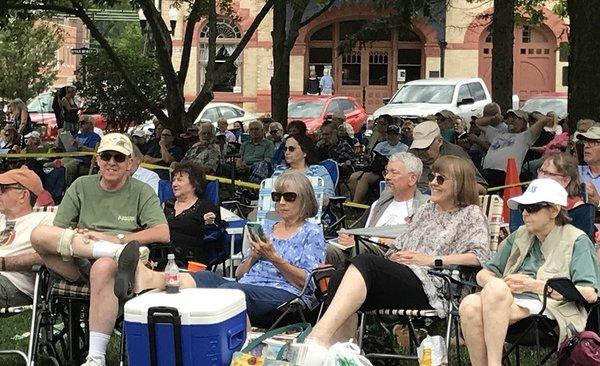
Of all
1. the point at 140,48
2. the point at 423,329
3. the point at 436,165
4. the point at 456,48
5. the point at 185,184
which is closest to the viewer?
the point at 436,165

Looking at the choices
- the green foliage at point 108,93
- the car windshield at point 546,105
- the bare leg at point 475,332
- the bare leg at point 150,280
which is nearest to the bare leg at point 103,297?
the bare leg at point 150,280

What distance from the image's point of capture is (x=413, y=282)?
608cm

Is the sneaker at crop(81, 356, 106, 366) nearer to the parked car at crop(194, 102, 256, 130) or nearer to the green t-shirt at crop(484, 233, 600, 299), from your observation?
the green t-shirt at crop(484, 233, 600, 299)

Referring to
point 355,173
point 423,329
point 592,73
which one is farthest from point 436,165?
point 355,173

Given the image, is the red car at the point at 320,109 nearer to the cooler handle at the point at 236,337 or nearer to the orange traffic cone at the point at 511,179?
the orange traffic cone at the point at 511,179

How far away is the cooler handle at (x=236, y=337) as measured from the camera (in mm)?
5434

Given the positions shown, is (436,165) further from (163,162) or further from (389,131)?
(163,162)

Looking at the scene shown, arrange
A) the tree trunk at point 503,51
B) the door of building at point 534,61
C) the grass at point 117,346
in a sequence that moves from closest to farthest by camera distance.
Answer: the grass at point 117,346 < the tree trunk at point 503,51 < the door of building at point 534,61

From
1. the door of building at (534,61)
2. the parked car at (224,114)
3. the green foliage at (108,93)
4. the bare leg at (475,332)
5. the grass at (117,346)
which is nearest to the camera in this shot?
the bare leg at (475,332)

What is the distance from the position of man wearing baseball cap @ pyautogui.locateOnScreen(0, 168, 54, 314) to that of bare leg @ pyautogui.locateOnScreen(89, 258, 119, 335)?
1.85 feet

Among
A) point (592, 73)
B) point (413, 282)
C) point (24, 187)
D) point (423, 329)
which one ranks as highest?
point (592, 73)

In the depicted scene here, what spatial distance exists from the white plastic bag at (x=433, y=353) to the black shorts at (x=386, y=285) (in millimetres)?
347

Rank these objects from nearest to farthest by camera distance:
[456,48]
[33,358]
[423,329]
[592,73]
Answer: [33,358]
[423,329]
[592,73]
[456,48]

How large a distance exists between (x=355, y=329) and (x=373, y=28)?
13716mm
